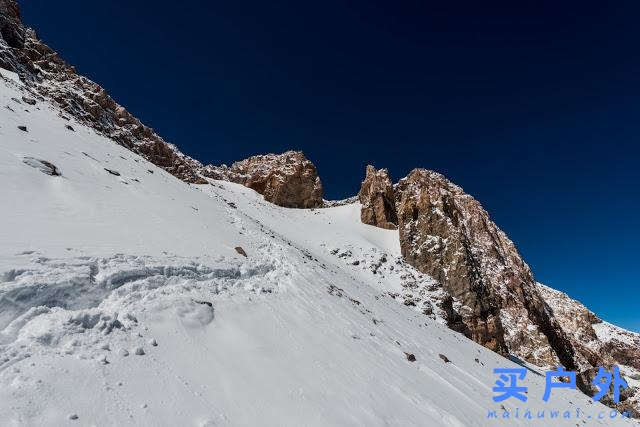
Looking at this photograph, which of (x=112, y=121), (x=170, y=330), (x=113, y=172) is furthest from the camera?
(x=112, y=121)

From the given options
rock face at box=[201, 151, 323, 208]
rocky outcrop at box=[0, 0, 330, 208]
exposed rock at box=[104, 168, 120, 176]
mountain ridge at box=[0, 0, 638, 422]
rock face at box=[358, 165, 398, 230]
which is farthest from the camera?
rock face at box=[201, 151, 323, 208]

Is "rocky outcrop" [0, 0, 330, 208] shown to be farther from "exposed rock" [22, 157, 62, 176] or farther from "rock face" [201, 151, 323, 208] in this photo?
"exposed rock" [22, 157, 62, 176]

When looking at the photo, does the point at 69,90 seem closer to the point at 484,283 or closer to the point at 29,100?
the point at 29,100

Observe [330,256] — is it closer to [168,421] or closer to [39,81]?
[168,421]

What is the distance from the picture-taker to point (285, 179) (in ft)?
198

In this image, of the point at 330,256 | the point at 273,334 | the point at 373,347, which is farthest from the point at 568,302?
the point at 273,334

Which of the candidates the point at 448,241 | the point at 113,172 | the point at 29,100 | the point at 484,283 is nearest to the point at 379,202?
the point at 448,241

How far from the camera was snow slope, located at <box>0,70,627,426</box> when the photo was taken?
5.46m

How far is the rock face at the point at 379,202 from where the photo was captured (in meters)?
51.8

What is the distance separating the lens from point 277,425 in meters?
6.07

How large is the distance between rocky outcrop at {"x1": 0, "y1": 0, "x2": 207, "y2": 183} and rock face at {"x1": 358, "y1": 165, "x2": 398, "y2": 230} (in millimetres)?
24732

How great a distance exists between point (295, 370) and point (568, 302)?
2550 inches

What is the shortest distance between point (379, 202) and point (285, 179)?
16748 mm

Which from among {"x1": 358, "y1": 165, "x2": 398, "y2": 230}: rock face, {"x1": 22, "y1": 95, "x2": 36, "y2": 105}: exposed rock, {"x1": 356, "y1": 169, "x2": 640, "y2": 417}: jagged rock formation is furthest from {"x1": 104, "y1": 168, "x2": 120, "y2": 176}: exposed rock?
{"x1": 358, "y1": 165, "x2": 398, "y2": 230}: rock face
